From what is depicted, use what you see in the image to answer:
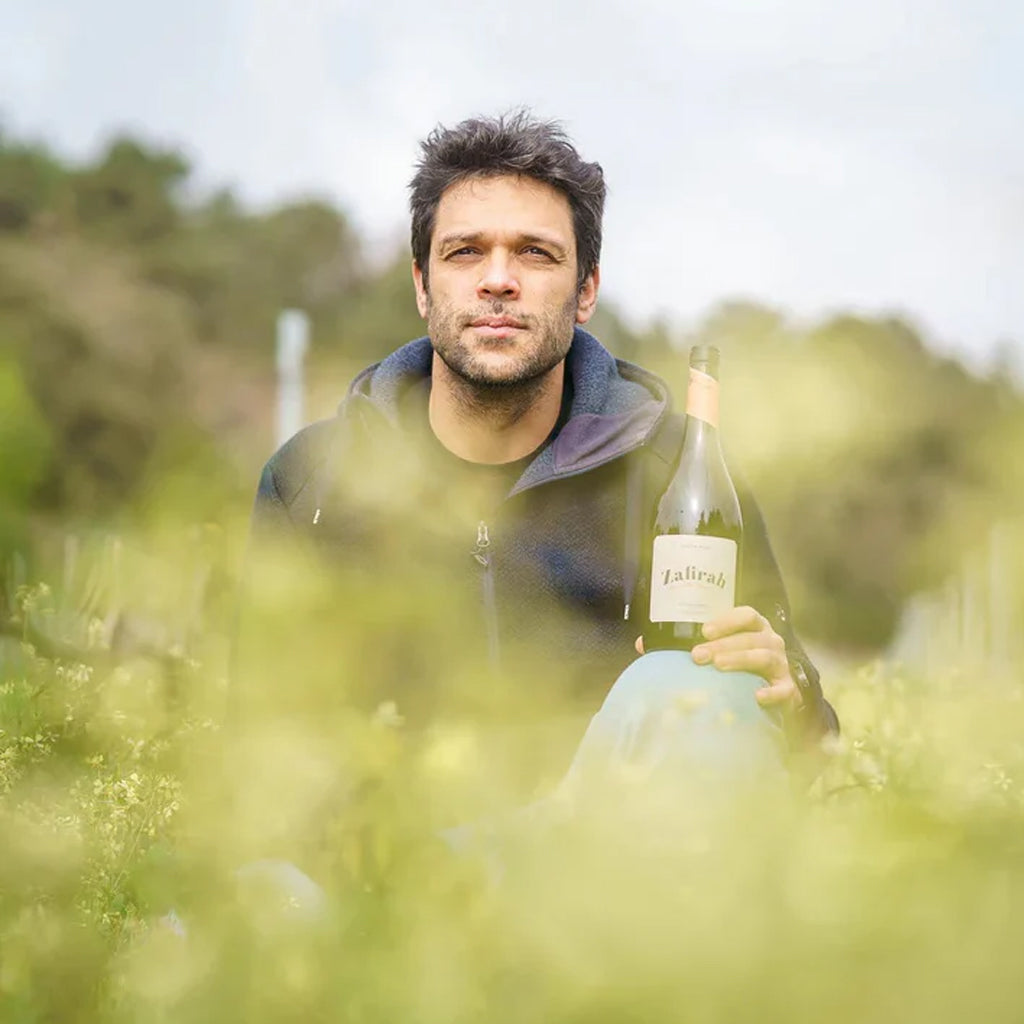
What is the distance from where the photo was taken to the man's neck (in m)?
2.77

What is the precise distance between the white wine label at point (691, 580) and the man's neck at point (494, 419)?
0.83 m

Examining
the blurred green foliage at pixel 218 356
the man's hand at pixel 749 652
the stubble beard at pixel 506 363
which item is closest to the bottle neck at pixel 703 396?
the man's hand at pixel 749 652

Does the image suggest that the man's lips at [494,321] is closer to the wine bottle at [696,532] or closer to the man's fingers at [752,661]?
the wine bottle at [696,532]

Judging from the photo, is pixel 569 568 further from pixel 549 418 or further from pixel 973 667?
pixel 973 667

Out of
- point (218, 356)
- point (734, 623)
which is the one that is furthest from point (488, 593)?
point (218, 356)

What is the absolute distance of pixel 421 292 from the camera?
2934 mm

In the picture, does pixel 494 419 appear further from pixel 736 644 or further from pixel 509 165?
pixel 736 644

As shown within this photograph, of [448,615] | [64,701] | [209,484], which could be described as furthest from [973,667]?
[209,484]

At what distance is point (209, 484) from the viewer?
14.7ft

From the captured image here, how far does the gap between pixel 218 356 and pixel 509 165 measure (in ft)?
61.6

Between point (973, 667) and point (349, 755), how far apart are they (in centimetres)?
241

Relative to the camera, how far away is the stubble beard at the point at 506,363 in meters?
2.62

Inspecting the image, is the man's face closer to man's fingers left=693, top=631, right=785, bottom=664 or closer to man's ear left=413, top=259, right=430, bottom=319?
man's ear left=413, top=259, right=430, bottom=319

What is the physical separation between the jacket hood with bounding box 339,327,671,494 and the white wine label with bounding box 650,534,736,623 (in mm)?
673
